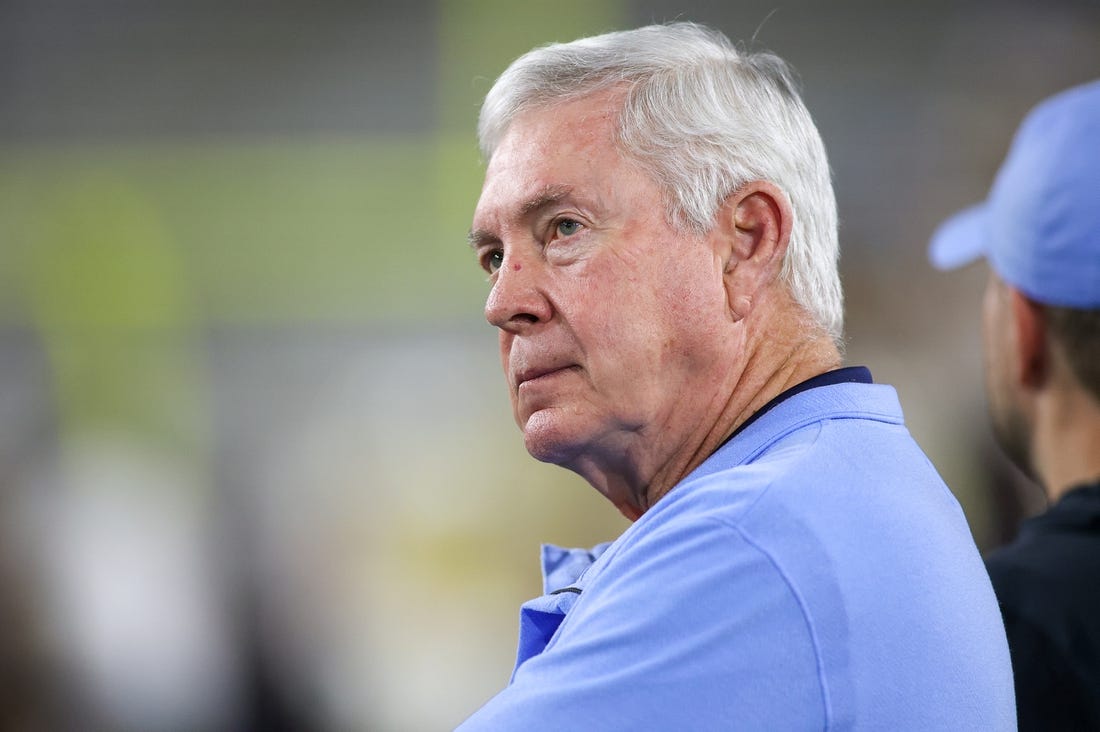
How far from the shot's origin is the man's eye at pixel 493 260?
116cm

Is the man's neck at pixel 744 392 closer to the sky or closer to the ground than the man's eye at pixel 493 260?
closer to the ground

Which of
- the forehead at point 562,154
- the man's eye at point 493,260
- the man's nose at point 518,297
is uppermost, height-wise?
the forehead at point 562,154

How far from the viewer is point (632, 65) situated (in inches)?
42.1

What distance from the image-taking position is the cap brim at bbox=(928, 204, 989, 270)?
5.16 feet

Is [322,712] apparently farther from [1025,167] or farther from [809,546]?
[809,546]

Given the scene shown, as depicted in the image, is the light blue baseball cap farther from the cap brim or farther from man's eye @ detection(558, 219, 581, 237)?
man's eye @ detection(558, 219, 581, 237)

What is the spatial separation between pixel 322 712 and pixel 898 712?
8.21 ft

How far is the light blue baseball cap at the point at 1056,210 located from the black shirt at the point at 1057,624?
0.26 metres

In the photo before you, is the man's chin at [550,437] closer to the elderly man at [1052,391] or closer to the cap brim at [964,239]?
the elderly man at [1052,391]

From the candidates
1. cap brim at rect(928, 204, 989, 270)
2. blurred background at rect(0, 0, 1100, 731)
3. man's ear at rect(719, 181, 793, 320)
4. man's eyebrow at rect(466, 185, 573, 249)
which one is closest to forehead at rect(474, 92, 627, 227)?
man's eyebrow at rect(466, 185, 573, 249)

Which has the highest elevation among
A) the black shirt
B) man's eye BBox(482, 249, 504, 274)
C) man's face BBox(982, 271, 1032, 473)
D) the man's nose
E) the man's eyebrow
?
the man's eyebrow

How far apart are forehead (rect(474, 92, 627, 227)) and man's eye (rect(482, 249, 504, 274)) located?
81mm

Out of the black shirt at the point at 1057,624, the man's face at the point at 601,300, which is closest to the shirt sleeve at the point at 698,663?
the man's face at the point at 601,300

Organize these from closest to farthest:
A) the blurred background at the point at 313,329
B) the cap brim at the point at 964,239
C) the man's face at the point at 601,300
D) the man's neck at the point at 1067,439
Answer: the man's face at the point at 601,300 → the man's neck at the point at 1067,439 → the cap brim at the point at 964,239 → the blurred background at the point at 313,329
